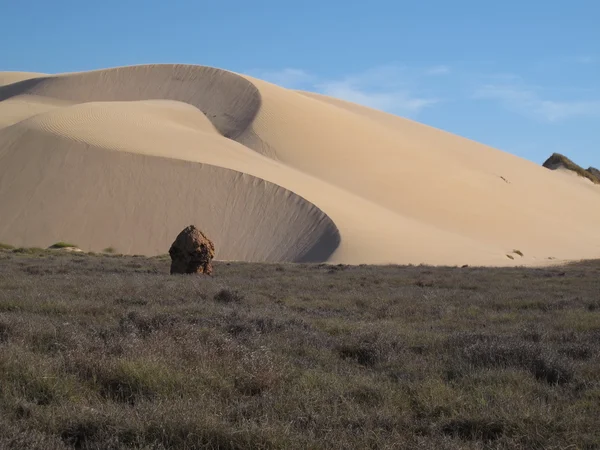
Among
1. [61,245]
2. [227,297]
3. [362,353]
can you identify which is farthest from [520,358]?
[61,245]

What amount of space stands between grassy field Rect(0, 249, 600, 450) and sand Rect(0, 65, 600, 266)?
24.1 m

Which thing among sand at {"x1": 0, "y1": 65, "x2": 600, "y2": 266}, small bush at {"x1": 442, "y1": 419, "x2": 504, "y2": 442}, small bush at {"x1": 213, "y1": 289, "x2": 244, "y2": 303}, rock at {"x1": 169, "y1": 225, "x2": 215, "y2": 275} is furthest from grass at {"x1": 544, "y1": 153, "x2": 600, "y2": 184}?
small bush at {"x1": 442, "y1": 419, "x2": 504, "y2": 442}

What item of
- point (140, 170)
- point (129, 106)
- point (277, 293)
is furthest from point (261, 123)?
point (277, 293)

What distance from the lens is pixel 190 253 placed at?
59.2 feet

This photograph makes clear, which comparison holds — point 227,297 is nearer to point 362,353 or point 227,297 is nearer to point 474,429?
point 362,353

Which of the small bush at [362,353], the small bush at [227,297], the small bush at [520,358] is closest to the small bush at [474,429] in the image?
the small bush at [520,358]

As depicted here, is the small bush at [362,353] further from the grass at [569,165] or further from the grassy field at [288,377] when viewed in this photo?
the grass at [569,165]

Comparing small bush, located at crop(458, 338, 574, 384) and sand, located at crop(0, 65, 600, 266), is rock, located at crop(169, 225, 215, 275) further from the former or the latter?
sand, located at crop(0, 65, 600, 266)

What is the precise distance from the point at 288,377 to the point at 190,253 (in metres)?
12.5

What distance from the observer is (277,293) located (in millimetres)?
13852

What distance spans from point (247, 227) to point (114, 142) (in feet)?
38.1

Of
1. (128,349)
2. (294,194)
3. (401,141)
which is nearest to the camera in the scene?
(128,349)

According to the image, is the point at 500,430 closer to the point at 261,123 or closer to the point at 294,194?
the point at 294,194

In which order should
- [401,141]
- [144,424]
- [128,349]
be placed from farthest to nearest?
[401,141] < [128,349] < [144,424]
